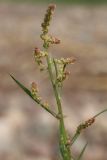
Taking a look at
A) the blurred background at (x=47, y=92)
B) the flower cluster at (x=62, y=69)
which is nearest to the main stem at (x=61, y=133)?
the flower cluster at (x=62, y=69)

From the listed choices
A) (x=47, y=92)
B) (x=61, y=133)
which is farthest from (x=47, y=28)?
(x=47, y=92)

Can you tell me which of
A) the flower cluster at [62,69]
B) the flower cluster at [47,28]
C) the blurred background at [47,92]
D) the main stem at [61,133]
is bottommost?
the main stem at [61,133]

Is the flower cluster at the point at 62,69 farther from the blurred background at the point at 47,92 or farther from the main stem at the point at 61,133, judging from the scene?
the blurred background at the point at 47,92

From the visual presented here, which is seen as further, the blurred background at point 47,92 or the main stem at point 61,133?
the blurred background at point 47,92

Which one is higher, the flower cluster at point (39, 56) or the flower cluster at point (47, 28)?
the flower cluster at point (47, 28)

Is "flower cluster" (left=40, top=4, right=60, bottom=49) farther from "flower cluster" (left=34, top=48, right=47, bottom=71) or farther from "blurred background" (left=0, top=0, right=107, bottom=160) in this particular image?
"blurred background" (left=0, top=0, right=107, bottom=160)

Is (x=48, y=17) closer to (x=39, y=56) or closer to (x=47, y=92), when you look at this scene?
(x=39, y=56)

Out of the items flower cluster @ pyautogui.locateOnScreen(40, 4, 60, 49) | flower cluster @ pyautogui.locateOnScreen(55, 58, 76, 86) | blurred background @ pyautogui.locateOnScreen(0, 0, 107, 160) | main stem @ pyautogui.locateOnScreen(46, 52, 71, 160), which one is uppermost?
blurred background @ pyautogui.locateOnScreen(0, 0, 107, 160)

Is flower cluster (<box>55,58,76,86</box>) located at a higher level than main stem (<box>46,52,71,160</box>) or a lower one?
higher

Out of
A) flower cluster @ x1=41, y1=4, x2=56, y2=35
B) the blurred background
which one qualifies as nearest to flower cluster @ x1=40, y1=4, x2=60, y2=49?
flower cluster @ x1=41, y1=4, x2=56, y2=35
